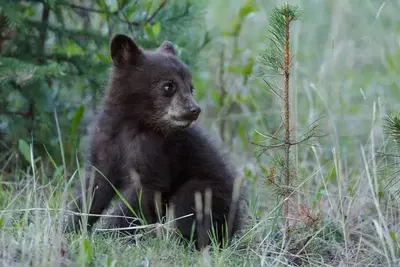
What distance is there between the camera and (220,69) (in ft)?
28.4

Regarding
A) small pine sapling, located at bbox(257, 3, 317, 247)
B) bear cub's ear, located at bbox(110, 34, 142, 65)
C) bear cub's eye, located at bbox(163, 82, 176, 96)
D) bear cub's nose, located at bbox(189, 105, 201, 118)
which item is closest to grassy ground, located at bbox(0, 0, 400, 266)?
small pine sapling, located at bbox(257, 3, 317, 247)

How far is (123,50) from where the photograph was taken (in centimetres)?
543

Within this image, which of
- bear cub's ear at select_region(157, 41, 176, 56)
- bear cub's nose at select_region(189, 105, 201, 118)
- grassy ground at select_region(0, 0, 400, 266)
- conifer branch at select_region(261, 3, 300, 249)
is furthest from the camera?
bear cub's ear at select_region(157, 41, 176, 56)

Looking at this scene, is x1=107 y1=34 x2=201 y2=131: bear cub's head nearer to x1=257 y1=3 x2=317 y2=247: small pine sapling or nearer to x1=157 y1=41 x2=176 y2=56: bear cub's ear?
x1=157 y1=41 x2=176 y2=56: bear cub's ear

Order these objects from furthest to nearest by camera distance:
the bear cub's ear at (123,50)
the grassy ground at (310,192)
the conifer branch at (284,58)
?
the bear cub's ear at (123,50) → the conifer branch at (284,58) → the grassy ground at (310,192)

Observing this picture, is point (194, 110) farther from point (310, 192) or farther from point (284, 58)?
point (310, 192)

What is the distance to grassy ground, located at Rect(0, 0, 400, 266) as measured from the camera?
14.5 ft

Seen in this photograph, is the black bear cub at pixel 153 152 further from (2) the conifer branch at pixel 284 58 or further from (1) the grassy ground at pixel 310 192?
(2) the conifer branch at pixel 284 58

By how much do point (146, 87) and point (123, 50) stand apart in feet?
0.98

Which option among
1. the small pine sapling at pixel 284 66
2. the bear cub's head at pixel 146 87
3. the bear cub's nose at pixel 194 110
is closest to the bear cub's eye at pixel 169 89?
the bear cub's head at pixel 146 87

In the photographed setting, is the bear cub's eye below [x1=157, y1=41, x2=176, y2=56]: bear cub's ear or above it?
below

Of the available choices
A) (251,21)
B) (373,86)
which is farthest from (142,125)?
(251,21)

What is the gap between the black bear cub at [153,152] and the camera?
5.29 metres

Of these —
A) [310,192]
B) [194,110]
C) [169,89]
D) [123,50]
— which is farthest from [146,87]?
[310,192]
